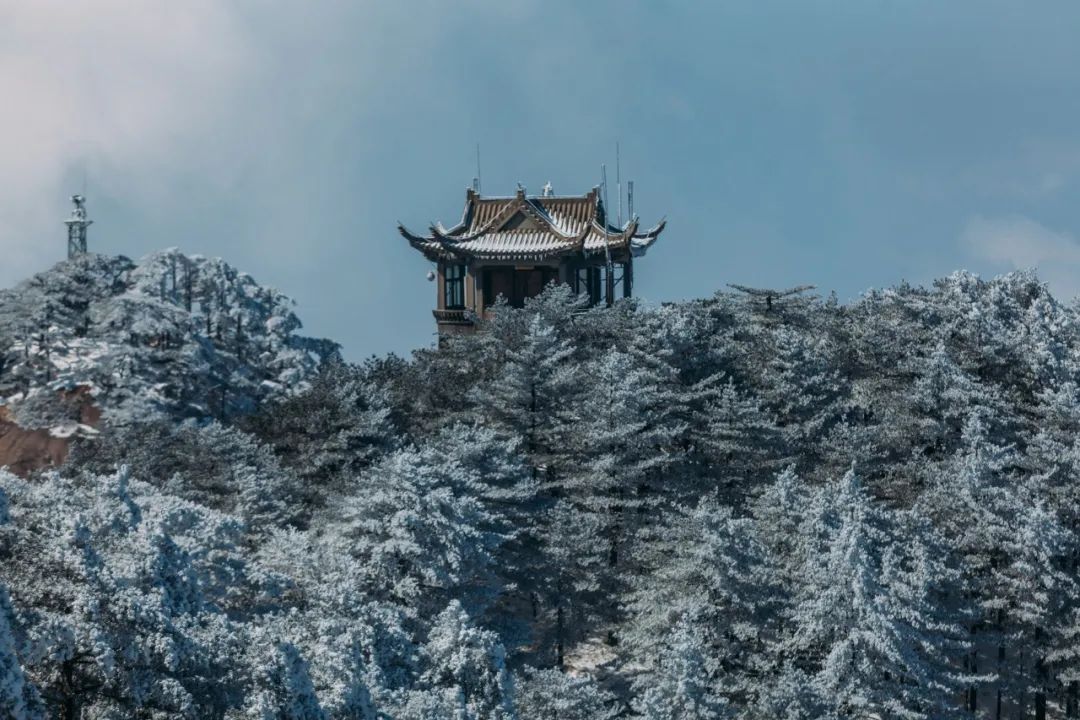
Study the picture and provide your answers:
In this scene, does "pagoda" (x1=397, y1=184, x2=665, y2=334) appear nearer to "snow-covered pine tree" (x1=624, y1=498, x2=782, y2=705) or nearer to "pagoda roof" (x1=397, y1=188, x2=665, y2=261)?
"pagoda roof" (x1=397, y1=188, x2=665, y2=261)

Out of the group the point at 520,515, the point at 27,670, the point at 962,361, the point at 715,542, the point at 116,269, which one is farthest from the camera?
the point at 116,269

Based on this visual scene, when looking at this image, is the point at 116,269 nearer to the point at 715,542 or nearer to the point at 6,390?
the point at 6,390

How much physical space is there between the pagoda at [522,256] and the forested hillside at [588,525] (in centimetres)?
568

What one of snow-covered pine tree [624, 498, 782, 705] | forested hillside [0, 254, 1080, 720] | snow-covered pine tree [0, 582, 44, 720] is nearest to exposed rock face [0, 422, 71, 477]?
forested hillside [0, 254, 1080, 720]

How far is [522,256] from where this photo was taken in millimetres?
56750

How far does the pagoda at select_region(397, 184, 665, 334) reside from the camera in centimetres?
5694

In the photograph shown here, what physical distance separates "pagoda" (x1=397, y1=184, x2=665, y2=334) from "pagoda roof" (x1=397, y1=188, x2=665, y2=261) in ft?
0.11

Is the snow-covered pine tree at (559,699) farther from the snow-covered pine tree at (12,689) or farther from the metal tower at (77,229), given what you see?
the metal tower at (77,229)

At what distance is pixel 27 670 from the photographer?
905 inches

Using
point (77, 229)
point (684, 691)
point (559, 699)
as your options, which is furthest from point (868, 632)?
point (77, 229)

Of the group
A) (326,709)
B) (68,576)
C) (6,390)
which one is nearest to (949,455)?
(326,709)

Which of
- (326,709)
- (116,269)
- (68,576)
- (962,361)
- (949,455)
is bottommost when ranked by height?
(326,709)

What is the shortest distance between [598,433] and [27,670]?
19138 mm

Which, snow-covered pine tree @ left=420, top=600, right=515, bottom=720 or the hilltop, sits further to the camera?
the hilltop
